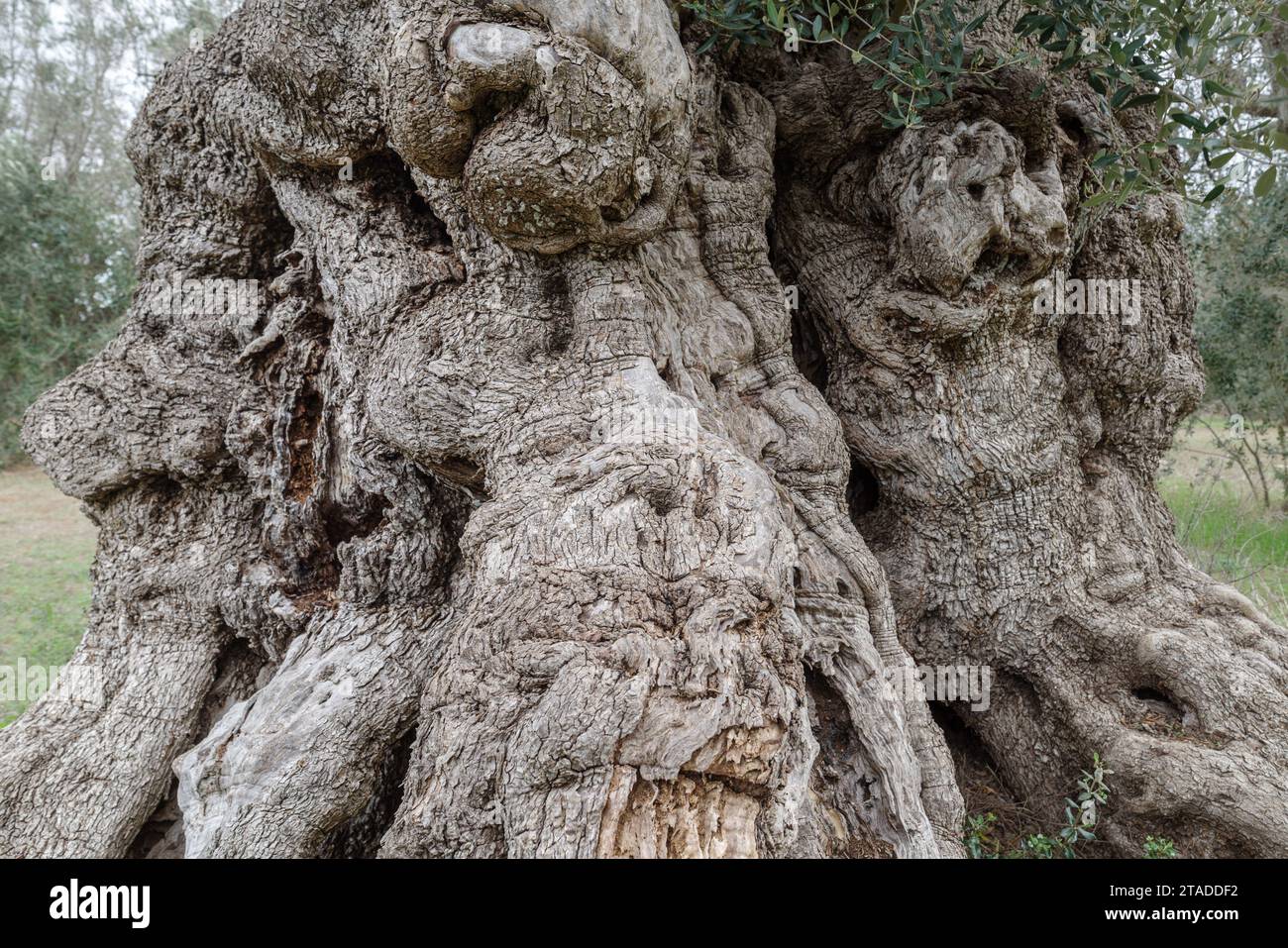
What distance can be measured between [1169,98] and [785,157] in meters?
1.65

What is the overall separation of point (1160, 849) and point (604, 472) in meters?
2.53

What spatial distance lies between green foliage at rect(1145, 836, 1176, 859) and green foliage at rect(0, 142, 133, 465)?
14.1m

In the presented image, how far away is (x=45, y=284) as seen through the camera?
12.8 meters

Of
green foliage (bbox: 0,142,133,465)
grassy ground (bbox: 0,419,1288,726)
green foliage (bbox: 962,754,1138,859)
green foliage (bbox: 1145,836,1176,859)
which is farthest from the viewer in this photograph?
green foliage (bbox: 0,142,133,465)

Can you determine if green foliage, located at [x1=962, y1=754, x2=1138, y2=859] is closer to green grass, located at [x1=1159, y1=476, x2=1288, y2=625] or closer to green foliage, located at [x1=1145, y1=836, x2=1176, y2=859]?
green foliage, located at [x1=1145, y1=836, x2=1176, y2=859]

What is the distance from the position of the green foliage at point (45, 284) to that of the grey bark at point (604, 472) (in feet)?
35.8

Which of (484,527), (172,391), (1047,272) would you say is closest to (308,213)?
(172,391)

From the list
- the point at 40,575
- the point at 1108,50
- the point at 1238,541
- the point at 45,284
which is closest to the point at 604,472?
the point at 1108,50

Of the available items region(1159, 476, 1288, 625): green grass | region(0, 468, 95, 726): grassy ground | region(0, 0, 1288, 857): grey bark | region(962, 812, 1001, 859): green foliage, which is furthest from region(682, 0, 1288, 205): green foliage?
region(0, 468, 95, 726): grassy ground

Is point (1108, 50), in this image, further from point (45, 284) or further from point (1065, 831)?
point (45, 284)

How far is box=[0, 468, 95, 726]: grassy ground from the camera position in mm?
6289

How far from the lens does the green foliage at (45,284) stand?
12500 mm
